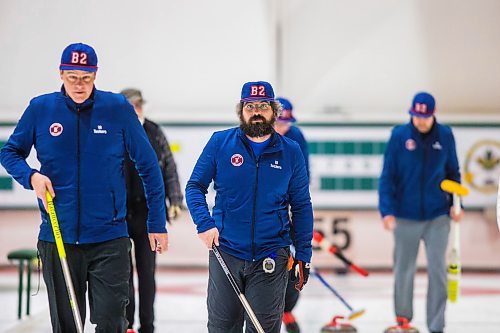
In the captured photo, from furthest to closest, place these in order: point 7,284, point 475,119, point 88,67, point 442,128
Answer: point 475,119 < point 7,284 < point 442,128 < point 88,67

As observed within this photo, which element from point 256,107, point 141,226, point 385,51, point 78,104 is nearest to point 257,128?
point 256,107

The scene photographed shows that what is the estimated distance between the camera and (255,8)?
35.7 ft

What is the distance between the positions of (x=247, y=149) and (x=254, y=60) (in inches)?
250

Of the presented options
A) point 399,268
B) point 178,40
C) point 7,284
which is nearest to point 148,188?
point 399,268

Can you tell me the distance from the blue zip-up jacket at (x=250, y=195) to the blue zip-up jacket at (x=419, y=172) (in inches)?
95.4

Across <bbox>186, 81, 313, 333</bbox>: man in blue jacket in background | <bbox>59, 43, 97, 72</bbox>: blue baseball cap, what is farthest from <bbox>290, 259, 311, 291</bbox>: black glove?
<bbox>59, 43, 97, 72</bbox>: blue baseball cap

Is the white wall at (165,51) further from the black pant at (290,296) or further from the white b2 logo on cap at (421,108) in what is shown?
the black pant at (290,296)

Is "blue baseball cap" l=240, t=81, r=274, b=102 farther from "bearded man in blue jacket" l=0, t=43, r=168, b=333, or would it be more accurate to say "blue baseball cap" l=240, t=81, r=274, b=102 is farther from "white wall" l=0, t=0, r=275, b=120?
"white wall" l=0, t=0, r=275, b=120

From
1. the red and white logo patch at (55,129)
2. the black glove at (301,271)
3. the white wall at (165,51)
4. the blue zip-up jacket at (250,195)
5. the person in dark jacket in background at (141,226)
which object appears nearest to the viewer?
the red and white logo patch at (55,129)

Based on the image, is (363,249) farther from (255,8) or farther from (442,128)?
(442,128)

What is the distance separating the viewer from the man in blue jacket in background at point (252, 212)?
4.56m

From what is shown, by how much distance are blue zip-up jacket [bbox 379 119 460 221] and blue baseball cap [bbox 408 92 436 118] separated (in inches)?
5.7

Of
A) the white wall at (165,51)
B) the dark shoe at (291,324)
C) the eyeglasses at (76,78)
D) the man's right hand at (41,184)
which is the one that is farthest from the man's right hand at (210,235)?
the white wall at (165,51)

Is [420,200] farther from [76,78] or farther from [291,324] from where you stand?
[76,78]
